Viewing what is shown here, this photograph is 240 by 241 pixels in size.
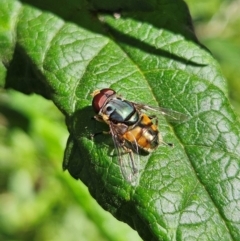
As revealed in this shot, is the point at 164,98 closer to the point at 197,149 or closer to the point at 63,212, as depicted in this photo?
the point at 197,149

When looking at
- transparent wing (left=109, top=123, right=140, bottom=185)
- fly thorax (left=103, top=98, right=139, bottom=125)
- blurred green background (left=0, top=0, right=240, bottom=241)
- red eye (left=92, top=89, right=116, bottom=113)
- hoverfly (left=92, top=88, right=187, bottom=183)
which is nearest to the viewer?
transparent wing (left=109, top=123, right=140, bottom=185)

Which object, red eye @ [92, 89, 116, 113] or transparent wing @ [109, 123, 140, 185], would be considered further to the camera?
red eye @ [92, 89, 116, 113]

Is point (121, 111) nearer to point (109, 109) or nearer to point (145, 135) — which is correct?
point (109, 109)

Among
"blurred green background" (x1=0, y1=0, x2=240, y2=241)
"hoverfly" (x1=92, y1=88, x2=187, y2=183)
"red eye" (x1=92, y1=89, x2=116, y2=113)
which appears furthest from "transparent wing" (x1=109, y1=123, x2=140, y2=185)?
"blurred green background" (x1=0, y1=0, x2=240, y2=241)

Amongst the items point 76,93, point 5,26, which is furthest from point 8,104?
point 76,93

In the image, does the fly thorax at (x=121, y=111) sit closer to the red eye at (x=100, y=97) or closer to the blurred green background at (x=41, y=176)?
the red eye at (x=100, y=97)

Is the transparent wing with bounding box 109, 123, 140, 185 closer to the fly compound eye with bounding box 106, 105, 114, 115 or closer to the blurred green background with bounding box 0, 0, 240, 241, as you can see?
the fly compound eye with bounding box 106, 105, 114, 115

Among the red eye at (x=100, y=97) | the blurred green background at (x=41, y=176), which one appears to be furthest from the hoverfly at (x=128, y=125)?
the blurred green background at (x=41, y=176)
